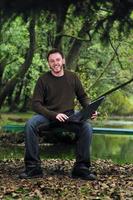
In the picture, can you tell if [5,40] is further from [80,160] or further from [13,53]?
[80,160]

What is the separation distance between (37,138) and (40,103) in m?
0.52

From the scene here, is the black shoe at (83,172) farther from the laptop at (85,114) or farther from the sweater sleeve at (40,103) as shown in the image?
the sweater sleeve at (40,103)

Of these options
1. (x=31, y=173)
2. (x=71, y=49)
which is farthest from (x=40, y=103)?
(x=71, y=49)

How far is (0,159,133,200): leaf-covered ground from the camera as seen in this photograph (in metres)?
6.82

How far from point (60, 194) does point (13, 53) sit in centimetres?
2010

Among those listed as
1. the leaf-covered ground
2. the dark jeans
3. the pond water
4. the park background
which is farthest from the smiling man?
the pond water

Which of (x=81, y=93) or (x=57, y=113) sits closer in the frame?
(x=57, y=113)

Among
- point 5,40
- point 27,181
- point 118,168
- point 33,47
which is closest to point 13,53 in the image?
point 5,40

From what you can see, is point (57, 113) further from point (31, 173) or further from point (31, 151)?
point (31, 173)

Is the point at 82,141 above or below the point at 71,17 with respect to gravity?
below

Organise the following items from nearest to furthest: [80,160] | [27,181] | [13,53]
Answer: [27,181], [80,160], [13,53]

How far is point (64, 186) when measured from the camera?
7.34 metres

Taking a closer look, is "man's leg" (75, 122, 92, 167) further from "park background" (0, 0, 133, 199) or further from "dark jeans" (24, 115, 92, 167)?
"park background" (0, 0, 133, 199)

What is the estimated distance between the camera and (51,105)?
838cm
